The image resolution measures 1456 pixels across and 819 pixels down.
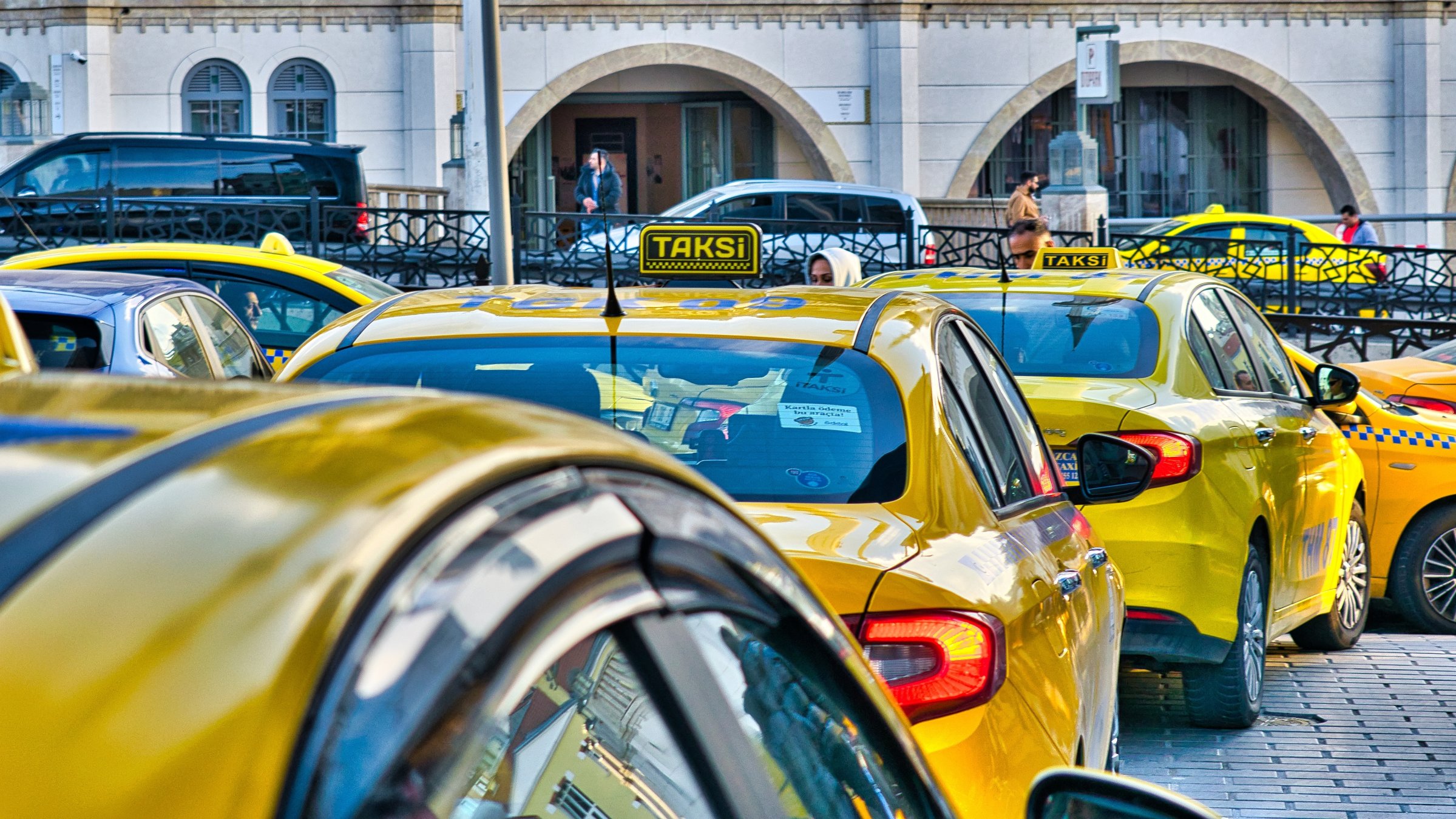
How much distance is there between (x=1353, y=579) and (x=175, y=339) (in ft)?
18.0

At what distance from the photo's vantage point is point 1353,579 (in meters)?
7.89

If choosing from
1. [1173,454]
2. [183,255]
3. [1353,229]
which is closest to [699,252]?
[1173,454]

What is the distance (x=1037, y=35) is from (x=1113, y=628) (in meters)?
27.5

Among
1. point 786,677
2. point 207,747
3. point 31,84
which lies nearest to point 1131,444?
point 786,677

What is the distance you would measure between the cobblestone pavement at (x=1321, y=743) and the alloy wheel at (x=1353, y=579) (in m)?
0.33

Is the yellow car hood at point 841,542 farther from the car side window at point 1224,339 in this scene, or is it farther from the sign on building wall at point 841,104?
the sign on building wall at point 841,104

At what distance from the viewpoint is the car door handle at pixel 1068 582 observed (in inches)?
137

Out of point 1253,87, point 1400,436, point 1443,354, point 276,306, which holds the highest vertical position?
point 1253,87

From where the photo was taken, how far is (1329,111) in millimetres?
30875

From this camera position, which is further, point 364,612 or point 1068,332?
point 1068,332

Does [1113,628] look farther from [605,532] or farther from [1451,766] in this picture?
[605,532]

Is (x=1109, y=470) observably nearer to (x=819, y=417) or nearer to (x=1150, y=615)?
(x=1150, y=615)

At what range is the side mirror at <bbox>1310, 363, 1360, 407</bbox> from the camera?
23.3ft

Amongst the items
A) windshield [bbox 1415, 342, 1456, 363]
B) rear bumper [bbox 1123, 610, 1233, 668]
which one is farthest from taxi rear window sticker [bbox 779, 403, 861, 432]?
windshield [bbox 1415, 342, 1456, 363]
